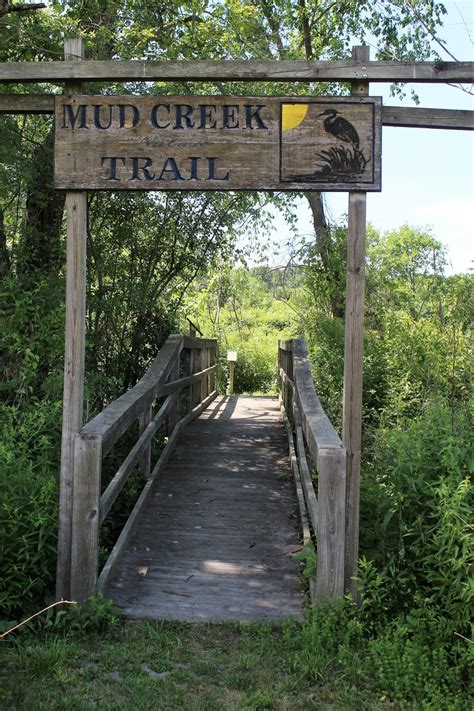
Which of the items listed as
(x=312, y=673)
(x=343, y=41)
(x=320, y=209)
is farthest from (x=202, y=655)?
(x=343, y=41)

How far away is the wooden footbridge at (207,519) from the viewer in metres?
3.89

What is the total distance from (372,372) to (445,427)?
12.8 feet

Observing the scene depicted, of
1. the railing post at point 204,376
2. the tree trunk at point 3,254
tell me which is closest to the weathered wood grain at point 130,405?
the tree trunk at point 3,254

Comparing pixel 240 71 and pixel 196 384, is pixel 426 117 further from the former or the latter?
pixel 196 384

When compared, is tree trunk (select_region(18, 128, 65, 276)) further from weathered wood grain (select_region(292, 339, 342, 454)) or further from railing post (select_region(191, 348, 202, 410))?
railing post (select_region(191, 348, 202, 410))

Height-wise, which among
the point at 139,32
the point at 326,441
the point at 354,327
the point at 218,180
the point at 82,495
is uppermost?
the point at 139,32

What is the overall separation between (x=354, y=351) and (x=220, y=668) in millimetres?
1895

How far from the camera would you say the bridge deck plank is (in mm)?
4000

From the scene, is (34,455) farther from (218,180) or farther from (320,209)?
(320,209)

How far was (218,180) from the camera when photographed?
3.99m

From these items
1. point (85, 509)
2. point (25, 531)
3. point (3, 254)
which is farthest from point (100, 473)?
point (3, 254)

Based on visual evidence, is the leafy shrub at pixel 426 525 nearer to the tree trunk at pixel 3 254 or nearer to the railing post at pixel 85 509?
the railing post at pixel 85 509

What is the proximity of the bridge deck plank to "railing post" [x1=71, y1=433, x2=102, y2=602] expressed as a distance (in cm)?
29

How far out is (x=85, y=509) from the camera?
3.97 meters
